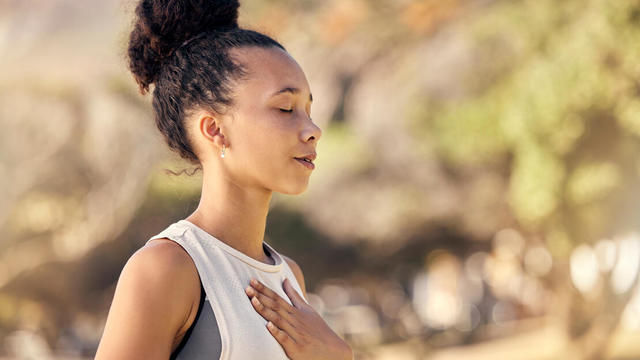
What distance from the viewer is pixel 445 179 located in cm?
1061

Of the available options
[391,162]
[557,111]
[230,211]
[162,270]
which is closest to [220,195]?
[230,211]

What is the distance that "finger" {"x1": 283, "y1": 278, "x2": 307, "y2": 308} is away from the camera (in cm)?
139

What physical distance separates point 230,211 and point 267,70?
0.83 feet

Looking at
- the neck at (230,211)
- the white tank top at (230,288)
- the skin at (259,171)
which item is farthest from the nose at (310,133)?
the white tank top at (230,288)

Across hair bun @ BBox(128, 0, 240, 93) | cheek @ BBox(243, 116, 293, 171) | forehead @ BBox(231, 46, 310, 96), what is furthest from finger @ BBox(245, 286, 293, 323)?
hair bun @ BBox(128, 0, 240, 93)

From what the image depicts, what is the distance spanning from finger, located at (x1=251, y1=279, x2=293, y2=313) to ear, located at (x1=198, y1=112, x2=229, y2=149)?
0.25 m

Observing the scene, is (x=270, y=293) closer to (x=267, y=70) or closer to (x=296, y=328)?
(x=296, y=328)

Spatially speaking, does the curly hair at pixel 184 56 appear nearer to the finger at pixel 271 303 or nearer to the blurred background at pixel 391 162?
the finger at pixel 271 303

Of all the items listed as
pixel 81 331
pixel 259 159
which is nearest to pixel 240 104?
pixel 259 159

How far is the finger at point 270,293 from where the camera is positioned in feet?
4.26

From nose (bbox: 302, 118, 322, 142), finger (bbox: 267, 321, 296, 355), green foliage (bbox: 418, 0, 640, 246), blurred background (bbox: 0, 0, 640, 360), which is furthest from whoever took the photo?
blurred background (bbox: 0, 0, 640, 360)

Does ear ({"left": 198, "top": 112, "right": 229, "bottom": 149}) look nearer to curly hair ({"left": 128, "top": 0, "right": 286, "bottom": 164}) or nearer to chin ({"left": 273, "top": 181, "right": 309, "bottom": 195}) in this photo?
curly hair ({"left": 128, "top": 0, "right": 286, "bottom": 164})

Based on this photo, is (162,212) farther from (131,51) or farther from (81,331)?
(131,51)

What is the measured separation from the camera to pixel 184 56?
4.72 feet
